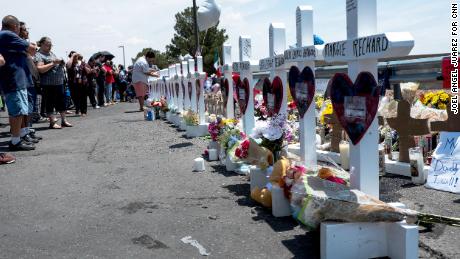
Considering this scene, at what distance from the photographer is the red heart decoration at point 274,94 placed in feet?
19.2

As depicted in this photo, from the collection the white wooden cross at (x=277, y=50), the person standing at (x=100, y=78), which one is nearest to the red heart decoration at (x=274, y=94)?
the white wooden cross at (x=277, y=50)

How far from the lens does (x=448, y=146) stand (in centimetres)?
538

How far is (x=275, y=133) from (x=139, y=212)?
154 centimetres

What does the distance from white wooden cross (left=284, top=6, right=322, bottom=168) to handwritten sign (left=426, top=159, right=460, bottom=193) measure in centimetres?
121

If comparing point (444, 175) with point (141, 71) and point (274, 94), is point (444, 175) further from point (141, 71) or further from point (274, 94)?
point (141, 71)

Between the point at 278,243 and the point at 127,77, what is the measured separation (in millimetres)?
25939

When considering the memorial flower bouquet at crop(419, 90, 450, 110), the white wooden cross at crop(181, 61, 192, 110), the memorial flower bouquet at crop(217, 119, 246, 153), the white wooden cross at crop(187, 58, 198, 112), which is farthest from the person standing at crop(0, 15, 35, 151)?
the memorial flower bouquet at crop(419, 90, 450, 110)

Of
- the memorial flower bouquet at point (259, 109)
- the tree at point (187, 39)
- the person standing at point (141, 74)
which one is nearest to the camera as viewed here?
the memorial flower bouquet at point (259, 109)

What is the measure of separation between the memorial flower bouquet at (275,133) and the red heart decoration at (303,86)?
8.8 inches

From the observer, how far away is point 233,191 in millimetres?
5480

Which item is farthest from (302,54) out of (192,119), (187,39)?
(187,39)

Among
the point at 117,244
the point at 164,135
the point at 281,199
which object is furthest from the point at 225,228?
the point at 164,135

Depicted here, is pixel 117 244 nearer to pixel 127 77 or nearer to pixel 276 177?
pixel 276 177

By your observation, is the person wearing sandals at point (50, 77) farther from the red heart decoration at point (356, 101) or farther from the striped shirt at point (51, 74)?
Answer: the red heart decoration at point (356, 101)
